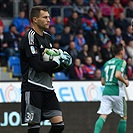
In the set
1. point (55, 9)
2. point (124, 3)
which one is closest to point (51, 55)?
point (55, 9)

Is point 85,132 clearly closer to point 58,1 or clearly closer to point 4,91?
point 4,91

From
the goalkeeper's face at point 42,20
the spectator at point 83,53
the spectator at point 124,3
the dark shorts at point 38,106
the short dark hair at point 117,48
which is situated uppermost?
the goalkeeper's face at point 42,20

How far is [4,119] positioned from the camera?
11703mm

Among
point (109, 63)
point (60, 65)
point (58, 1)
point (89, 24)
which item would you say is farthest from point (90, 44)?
point (60, 65)

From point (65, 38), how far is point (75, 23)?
0.78 metres

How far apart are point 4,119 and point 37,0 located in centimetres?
570

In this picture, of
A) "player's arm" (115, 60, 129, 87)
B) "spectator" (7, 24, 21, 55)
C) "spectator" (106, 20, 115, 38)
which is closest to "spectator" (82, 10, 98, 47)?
"spectator" (106, 20, 115, 38)

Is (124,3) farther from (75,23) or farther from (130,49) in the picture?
(75,23)

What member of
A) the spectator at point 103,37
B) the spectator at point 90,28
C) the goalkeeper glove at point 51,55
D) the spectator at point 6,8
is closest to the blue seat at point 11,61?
the spectator at point 6,8

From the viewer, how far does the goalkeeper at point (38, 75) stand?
24.9 feet

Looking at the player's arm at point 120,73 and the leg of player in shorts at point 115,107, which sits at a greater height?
the player's arm at point 120,73

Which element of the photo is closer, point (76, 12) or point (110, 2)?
point (76, 12)

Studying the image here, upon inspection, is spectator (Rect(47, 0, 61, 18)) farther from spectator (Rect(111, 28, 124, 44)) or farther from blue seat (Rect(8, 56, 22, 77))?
blue seat (Rect(8, 56, 22, 77))

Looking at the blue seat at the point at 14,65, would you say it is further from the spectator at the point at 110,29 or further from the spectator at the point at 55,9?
the spectator at the point at 110,29
